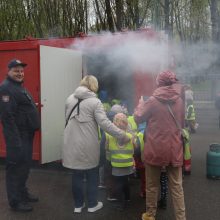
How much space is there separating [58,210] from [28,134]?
1052mm

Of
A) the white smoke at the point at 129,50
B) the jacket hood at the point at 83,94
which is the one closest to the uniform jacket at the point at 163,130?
the jacket hood at the point at 83,94

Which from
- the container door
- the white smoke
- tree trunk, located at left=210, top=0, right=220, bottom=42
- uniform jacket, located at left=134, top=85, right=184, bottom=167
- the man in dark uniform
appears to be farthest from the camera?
Answer: tree trunk, located at left=210, top=0, right=220, bottom=42

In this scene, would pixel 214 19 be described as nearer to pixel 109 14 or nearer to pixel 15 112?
pixel 109 14

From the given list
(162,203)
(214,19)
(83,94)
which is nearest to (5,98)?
(83,94)

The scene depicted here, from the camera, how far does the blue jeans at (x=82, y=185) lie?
4.66 m

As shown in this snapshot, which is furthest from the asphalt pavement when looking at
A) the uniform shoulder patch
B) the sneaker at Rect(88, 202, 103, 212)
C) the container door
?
the uniform shoulder patch

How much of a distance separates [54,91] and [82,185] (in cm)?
210

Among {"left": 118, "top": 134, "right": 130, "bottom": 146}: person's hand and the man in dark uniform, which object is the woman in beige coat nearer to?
{"left": 118, "top": 134, "right": 130, "bottom": 146}: person's hand

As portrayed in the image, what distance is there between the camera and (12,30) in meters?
16.9

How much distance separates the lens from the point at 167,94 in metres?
4.09

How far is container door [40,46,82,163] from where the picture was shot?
6.08 metres

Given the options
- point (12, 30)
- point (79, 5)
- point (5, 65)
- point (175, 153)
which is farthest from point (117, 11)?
point (175, 153)

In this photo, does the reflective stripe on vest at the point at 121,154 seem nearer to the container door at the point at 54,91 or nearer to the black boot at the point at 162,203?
the black boot at the point at 162,203

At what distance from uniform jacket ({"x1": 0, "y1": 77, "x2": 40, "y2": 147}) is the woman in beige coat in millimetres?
537
